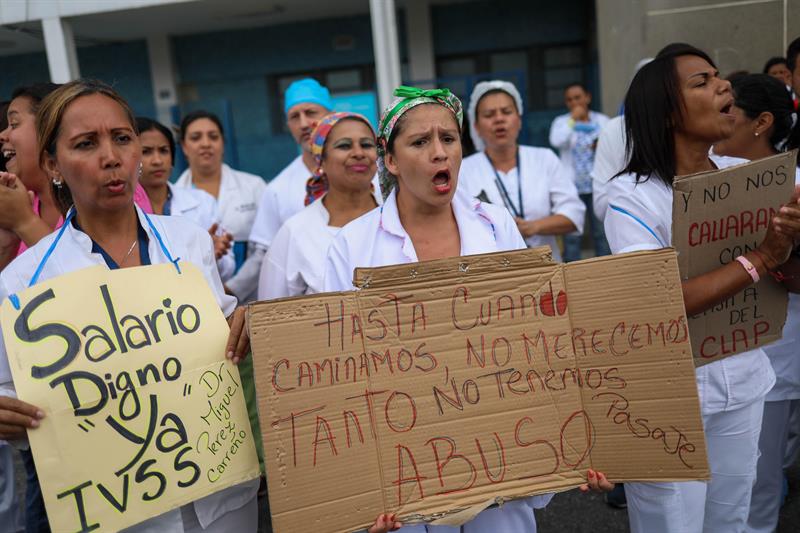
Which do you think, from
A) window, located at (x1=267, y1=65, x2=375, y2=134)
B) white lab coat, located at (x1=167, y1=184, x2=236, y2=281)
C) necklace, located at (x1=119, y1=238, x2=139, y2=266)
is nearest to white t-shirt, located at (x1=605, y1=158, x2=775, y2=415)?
necklace, located at (x1=119, y1=238, x2=139, y2=266)

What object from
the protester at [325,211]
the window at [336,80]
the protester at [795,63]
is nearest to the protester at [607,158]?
the protester at [795,63]

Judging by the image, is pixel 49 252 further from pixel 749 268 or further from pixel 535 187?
pixel 535 187

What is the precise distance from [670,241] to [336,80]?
37.6 ft

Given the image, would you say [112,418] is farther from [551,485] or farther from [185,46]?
[185,46]

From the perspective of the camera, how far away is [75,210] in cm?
209

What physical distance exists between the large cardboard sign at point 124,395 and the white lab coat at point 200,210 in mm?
2184

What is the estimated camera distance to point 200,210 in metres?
4.50

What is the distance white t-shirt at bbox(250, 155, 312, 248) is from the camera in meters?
4.35

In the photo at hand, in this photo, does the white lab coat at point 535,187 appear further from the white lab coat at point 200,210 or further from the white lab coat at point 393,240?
the white lab coat at point 393,240

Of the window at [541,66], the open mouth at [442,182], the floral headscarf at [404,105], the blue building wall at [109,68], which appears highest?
the blue building wall at [109,68]

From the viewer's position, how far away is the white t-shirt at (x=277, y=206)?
14.3 feet

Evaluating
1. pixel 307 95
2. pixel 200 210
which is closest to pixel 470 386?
pixel 200 210

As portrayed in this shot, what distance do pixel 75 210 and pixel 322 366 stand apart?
93cm

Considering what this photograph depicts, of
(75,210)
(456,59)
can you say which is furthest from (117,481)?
(456,59)
